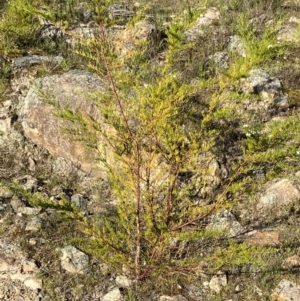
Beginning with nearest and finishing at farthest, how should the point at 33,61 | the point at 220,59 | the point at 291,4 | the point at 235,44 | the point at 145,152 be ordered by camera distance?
the point at 145,152 < the point at 33,61 < the point at 220,59 < the point at 235,44 < the point at 291,4

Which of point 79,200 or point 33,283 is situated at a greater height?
point 79,200

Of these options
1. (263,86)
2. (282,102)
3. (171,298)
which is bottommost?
(171,298)

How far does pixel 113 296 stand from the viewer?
3377 mm

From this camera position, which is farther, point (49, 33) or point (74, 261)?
point (49, 33)

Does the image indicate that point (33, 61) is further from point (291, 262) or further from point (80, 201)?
point (291, 262)

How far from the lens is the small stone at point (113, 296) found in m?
3.37

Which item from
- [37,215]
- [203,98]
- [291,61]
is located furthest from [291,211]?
[291,61]

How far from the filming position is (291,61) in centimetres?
600

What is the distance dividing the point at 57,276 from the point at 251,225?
5.36 ft

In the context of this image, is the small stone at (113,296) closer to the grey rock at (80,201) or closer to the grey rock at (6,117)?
the grey rock at (80,201)

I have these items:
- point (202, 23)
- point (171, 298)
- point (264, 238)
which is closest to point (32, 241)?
point (171, 298)

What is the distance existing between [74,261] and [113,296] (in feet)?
1.41

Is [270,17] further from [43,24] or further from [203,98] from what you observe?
[43,24]

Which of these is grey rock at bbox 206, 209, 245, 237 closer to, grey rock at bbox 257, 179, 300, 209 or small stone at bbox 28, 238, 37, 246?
grey rock at bbox 257, 179, 300, 209
